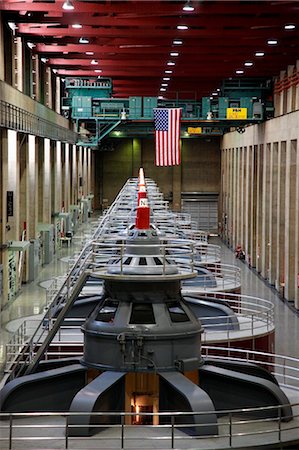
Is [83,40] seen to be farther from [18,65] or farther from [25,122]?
[25,122]

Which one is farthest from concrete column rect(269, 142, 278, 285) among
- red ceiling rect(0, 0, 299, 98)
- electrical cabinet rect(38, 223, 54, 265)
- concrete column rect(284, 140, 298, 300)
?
electrical cabinet rect(38, 223, 54, 265)

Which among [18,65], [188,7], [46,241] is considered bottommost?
[46,241]

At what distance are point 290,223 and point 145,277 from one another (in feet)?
89.2

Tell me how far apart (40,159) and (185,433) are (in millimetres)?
34743

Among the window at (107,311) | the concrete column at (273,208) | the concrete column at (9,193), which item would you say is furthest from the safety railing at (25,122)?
the window at (107,311)

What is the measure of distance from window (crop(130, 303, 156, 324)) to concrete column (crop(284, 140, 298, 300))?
25926 mm

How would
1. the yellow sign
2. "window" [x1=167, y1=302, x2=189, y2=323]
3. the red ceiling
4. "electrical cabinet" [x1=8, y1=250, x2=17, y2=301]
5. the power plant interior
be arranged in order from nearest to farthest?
the power plant interior < "window" [x1=167, y1=302, x2=189, y2=323] < the red ceiling < "electrical cabinet" [x1=8, y1=250, x2=17, y2=301] < the yellow sign

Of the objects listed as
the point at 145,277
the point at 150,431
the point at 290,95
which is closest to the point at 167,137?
the point at 290,95

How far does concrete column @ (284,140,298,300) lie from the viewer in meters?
39.8

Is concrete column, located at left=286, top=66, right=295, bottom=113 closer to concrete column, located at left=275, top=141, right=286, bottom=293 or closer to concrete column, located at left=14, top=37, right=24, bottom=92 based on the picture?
concrete column, located at left=275, top=141, right=286, bottom=293

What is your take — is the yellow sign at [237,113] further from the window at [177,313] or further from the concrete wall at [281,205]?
the window at [177,313]

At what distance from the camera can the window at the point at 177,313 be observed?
14462mm

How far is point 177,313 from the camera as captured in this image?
14.6m

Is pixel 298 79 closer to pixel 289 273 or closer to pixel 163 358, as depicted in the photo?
pixel 289 273
